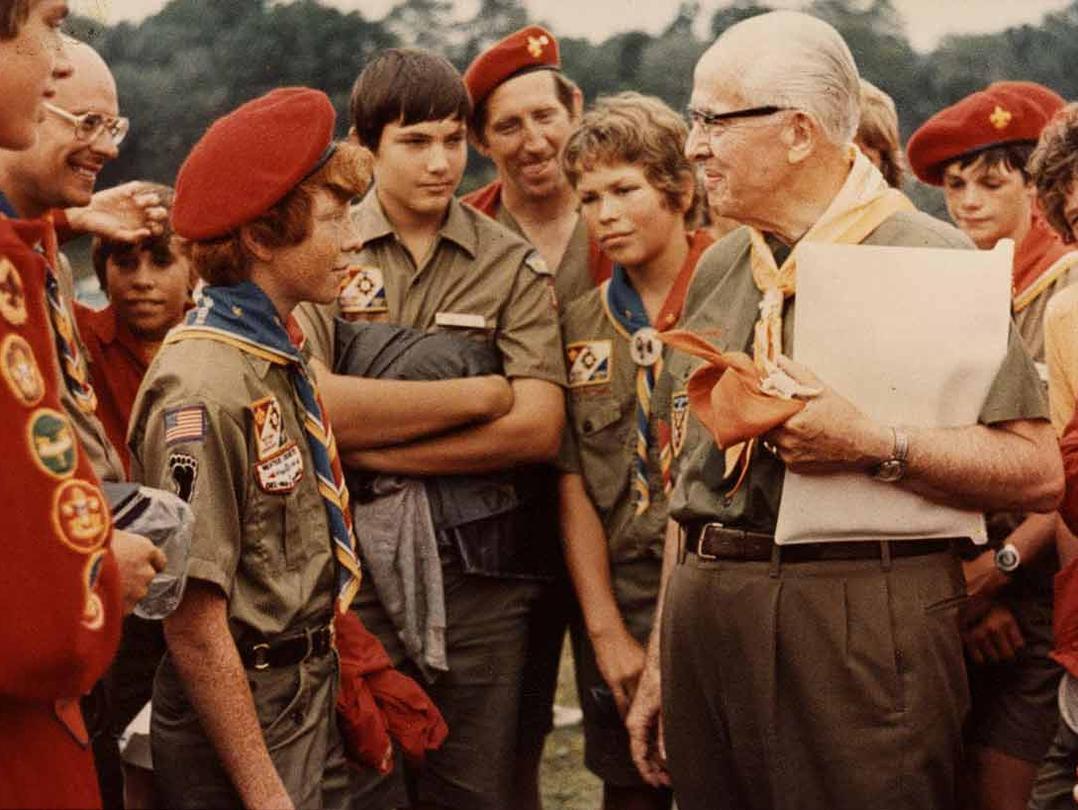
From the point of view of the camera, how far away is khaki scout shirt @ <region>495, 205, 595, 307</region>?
4.84m

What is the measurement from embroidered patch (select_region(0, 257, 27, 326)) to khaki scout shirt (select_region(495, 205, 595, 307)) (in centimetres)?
267

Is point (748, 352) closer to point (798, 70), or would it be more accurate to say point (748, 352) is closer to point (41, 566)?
point (798, 70)

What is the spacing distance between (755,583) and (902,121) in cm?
417

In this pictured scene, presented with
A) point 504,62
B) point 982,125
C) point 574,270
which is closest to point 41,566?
point 574,270

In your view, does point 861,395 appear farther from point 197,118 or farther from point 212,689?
point 197,118

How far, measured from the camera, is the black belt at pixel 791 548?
3293 mm

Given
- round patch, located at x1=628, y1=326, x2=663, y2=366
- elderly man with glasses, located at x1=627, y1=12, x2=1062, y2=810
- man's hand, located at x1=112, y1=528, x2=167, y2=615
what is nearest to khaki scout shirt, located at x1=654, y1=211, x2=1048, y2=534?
elderly man with glasses, located at x1=627, y1=12, x2=1062, y2=810

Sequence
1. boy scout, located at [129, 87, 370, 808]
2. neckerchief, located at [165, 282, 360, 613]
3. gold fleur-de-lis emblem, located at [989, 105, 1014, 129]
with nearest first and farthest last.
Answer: boy scout, located at [129, 87, 370, 808] < neckerchief, located at [165, 282, 360, 613] < gold fleur-de-lis emblem, located at [989, 105, 1014, 129]

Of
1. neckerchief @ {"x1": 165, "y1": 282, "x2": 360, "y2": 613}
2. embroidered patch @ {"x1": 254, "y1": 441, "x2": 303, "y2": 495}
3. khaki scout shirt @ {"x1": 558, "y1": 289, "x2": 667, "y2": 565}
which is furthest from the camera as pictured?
khaki scout shirt @ {"x1": 558, "y1": 289, "x2": 667, "y2": 565}

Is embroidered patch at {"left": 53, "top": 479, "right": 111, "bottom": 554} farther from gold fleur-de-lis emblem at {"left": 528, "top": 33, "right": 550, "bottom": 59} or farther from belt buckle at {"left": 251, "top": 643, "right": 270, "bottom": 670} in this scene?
gold fleur-de-lis emblem at {"left": 528, "top": 33, "right": 550, "bottom": 59}

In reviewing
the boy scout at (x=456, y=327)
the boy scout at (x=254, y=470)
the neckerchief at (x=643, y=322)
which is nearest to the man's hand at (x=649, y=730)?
the boy scout at (x=456, y=327)

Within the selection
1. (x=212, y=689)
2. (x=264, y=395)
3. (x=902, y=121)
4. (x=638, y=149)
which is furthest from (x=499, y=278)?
(x=902, y=121)

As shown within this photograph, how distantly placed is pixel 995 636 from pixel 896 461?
1.04 metres

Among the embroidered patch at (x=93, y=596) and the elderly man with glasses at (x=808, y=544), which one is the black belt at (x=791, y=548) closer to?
the elderly man with glasses at (x=808, y=544)
